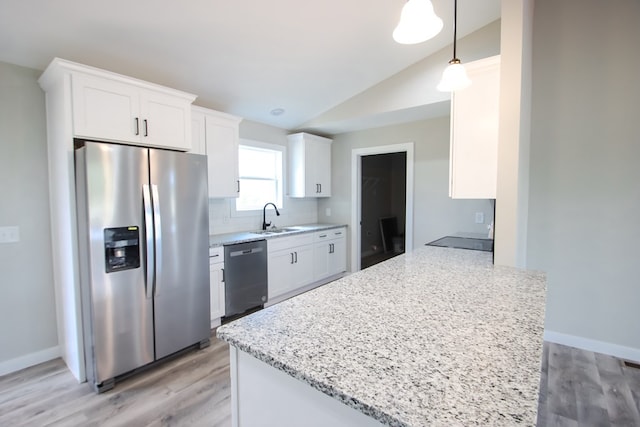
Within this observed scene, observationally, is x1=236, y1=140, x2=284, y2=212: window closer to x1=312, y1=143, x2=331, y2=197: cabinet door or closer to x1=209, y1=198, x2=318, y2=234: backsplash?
x1=209, y1=198, x2=318, y2=234: backsplash

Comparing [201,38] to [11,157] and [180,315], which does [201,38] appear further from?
[180,315]

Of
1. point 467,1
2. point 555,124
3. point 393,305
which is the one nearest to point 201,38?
point 467,1

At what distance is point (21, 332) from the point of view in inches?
90.8

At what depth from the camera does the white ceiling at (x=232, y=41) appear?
6.57 feet

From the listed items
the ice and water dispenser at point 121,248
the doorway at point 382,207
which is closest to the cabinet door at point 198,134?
the ice and water dispenser at point 121,248

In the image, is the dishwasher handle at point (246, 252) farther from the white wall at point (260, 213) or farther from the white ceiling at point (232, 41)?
the white ceiling at point (232, 41)

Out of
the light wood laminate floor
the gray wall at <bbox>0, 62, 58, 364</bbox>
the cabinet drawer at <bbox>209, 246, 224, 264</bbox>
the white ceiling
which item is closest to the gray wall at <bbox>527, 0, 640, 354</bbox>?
the light wood laminate floor

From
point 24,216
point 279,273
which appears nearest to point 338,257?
point 279,273

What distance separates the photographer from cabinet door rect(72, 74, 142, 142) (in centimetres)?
203

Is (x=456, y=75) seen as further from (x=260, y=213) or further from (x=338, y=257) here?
(x=338, y=257)

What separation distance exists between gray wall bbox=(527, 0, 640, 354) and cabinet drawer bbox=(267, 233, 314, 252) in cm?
243

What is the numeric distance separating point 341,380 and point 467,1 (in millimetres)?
3034

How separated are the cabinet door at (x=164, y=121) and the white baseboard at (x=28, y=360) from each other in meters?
1.89

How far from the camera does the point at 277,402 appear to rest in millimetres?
879
